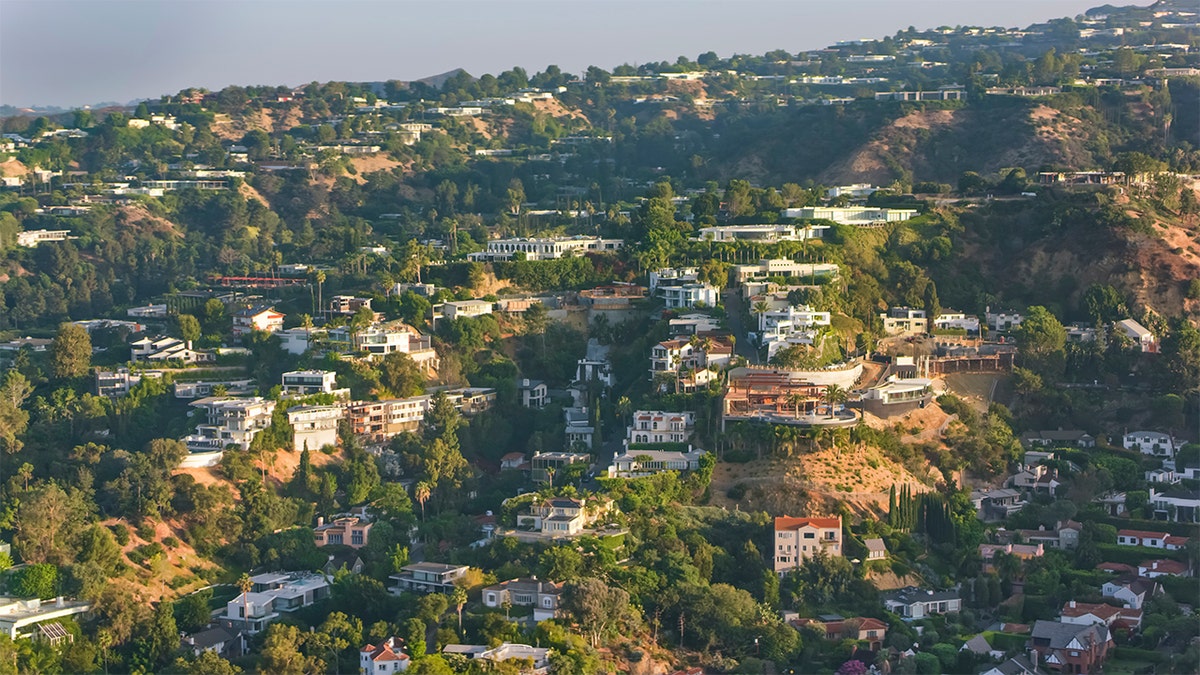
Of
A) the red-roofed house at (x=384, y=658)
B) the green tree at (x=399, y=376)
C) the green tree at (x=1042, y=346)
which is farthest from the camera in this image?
the green tree at (x=1042, y=346)

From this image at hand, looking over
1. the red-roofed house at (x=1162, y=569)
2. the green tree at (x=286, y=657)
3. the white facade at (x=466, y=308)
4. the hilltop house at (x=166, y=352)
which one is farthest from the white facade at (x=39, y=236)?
the red-roofed house at (x=1162, y=569)

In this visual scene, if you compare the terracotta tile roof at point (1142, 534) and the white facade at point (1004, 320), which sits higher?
the white facade at point (1004, 320)

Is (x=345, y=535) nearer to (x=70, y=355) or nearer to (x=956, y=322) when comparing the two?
(x=70, y=355)

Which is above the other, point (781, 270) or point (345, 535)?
point (781, 270)

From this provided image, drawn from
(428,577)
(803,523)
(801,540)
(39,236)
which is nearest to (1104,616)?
(801,540)

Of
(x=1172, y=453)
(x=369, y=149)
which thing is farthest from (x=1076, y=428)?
(x=369, y=149)

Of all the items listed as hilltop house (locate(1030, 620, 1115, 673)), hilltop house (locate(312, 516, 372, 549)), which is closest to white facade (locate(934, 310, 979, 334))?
hilltop house (locate(1030, 620, 1115, 673))

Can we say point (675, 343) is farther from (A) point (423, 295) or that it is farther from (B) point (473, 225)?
(B) point (473, 225)

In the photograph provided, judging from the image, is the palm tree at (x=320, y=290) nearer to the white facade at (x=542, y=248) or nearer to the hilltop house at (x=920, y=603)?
the white facade at (x=542, y=248)
